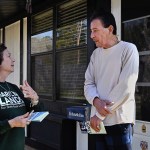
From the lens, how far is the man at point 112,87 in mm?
2518

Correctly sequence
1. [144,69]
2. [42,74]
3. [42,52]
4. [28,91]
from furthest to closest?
[42,74] → [42,52] → [144,69] → [28,91]

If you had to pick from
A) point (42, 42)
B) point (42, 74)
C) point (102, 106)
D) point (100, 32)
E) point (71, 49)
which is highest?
point (42, 42)

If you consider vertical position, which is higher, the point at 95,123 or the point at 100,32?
the point at 100,32

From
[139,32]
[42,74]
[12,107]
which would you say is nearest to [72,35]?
[42,74]

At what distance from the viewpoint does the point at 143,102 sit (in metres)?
4.25

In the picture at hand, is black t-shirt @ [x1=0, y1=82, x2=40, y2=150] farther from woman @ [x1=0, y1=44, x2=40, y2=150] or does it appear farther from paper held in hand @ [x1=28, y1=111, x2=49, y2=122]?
paper held in hand @ [x1=28, y1=111, x2=49, y2=122]

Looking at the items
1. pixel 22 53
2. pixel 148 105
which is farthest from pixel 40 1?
pixel 148 105

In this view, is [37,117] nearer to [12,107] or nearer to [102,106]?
[12,107]

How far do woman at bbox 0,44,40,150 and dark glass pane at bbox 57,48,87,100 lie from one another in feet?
8.63

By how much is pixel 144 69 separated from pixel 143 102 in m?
0.41

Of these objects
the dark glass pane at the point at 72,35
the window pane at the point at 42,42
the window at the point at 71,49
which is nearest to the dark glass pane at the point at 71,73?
the window at the point at 71,49

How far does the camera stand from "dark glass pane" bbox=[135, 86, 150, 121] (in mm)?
4191

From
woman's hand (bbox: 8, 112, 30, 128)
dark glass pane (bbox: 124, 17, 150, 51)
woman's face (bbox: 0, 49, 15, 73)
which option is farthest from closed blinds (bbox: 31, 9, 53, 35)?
woman's hand (bbox: 8, 112, 30, 128)

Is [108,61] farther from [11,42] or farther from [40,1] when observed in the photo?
[11,42]
